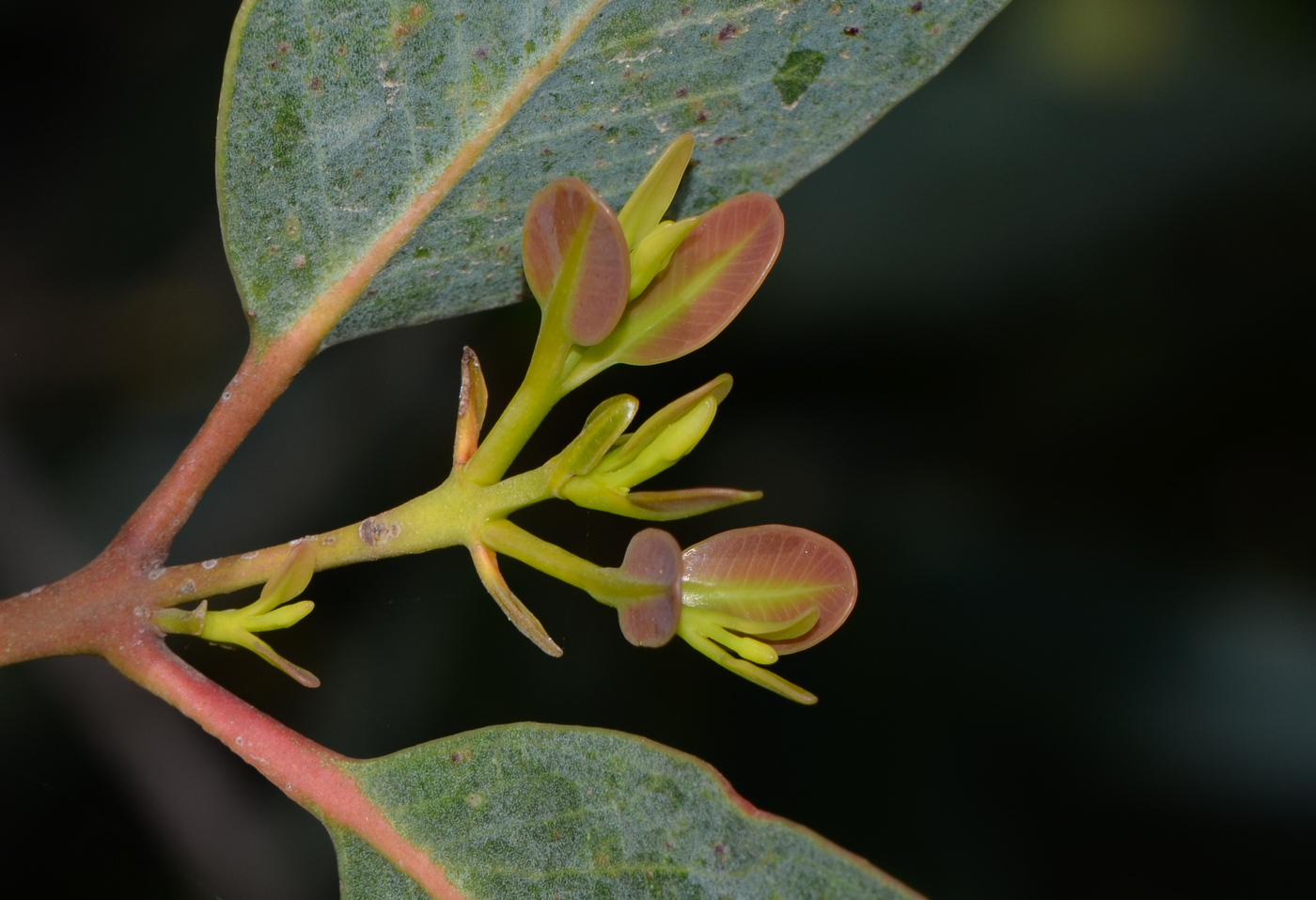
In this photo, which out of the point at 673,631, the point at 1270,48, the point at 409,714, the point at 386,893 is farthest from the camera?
the point at 409,714

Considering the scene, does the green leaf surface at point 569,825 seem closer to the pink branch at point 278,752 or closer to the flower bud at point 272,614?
the pink branch at point 278,752

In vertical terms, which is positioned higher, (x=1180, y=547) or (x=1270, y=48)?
(x=1270, y=48)

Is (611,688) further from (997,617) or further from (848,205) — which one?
(848,205)

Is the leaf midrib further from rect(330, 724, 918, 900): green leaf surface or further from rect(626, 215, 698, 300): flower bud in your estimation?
rect(330, 724, 918, 900): green leaf surface

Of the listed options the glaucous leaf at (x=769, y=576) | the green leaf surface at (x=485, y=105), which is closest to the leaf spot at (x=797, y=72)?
the green leaf surface at (x=485, y=105)

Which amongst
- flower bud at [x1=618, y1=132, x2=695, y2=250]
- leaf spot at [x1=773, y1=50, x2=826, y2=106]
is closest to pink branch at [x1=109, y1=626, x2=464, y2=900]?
flower bud at [x1=618, y1=132, x2=695, y2=250]

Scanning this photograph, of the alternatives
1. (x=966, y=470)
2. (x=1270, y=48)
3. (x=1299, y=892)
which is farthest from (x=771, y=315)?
(x=1299, y=892)

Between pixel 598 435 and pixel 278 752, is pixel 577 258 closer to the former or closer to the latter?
pixel 598 435
